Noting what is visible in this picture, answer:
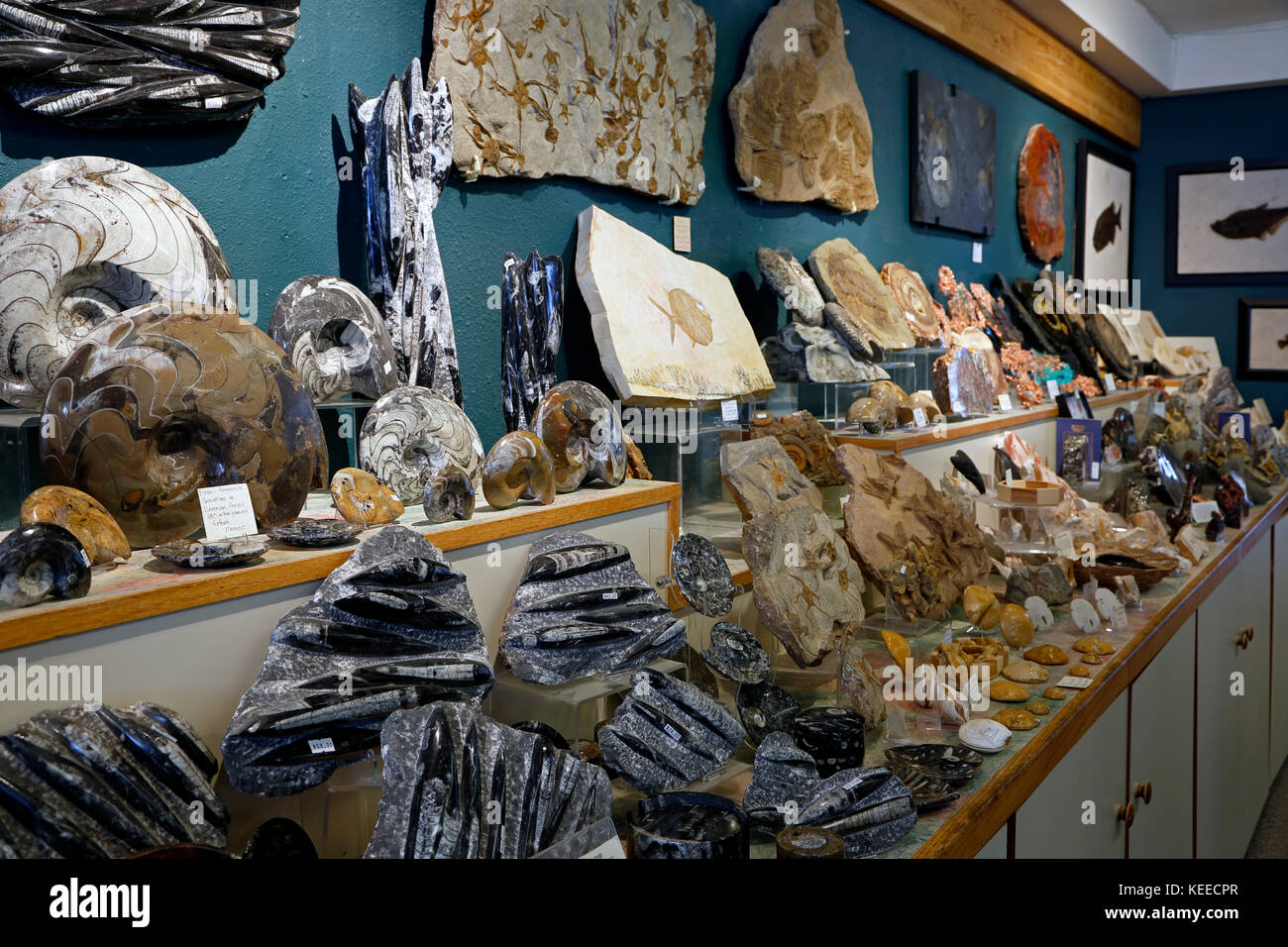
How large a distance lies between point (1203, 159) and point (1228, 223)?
1.73 feet

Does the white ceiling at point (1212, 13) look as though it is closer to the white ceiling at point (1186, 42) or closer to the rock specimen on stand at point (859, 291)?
the white ceiling at point (1186, 42)

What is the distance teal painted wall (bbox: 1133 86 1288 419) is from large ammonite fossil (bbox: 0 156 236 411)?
7553 mm

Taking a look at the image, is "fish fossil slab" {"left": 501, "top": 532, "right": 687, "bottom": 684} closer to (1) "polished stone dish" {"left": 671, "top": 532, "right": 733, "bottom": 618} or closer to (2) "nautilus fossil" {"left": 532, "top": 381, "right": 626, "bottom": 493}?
(1) "polished stone dish" {"left": 671, "top": 532, "right": 733, "bottom": 618}

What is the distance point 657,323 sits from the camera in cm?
277

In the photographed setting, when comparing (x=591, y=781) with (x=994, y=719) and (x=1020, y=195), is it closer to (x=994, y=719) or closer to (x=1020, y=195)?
(x=994, y=719)

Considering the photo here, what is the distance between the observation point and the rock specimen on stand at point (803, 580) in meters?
2.12

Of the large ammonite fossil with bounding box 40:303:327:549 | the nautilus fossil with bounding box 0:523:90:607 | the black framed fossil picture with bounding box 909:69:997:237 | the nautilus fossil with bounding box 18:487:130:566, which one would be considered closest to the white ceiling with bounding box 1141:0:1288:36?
the black framed fossil picture with bounding box 909:69:997:237

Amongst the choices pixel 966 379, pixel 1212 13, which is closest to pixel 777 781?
pixel 966 379

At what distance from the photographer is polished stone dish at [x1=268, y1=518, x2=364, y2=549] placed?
151 centimetres

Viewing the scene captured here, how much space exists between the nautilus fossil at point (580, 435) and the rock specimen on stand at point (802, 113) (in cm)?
165

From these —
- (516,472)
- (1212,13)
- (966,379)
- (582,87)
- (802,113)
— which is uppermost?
(1212,13)

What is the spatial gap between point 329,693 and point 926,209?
4.10 metres

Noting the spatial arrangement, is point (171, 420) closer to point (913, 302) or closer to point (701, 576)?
point (701, 576)

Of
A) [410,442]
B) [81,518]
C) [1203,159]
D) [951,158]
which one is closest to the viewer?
[81,518]
